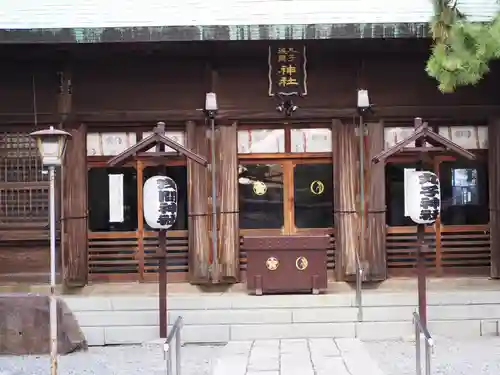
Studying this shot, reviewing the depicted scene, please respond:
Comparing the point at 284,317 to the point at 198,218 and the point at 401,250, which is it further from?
the point at 401,250

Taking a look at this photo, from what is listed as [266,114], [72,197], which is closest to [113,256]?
[72,197]

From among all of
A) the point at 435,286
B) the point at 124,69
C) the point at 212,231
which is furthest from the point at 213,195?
the point at 435,286

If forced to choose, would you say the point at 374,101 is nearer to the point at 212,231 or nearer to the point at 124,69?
the point at 212,231

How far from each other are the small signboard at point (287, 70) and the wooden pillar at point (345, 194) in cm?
103

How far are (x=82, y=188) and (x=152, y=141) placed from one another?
3019mm

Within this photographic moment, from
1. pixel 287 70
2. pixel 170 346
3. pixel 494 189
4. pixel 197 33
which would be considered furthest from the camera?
pixel 494 189

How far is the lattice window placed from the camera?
1203 centimetres

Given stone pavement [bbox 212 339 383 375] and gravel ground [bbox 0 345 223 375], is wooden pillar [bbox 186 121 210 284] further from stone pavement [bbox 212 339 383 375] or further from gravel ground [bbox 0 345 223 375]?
stone pavement [bbox 212 339 383 375]

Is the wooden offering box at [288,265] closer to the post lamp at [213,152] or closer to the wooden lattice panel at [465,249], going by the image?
the post lamp at [213,152]

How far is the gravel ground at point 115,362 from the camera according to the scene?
29.5 ft

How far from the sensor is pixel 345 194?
469 inches

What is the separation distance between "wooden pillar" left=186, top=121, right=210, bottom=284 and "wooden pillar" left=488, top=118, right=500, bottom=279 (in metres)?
5.35

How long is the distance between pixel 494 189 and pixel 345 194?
2822mm

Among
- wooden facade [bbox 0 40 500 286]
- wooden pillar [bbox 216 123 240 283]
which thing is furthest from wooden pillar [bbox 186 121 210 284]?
wooden pillar [bbox 216 123 240 283]
